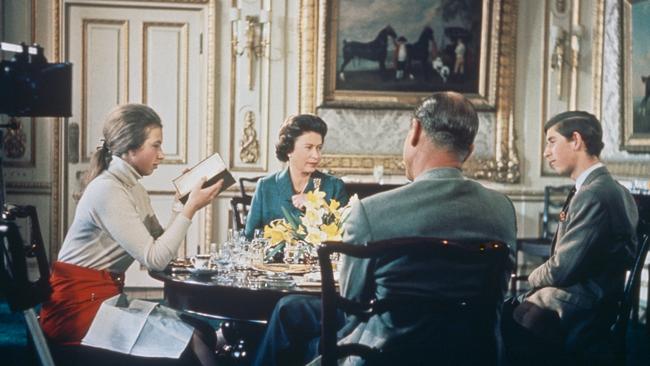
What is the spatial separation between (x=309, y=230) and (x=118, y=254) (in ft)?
2.26

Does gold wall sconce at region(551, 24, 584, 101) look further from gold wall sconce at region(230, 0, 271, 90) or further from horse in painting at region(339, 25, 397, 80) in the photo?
gold wall sconce at region(230, 0, 271, 90)

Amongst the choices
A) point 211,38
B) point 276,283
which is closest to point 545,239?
point 211,38

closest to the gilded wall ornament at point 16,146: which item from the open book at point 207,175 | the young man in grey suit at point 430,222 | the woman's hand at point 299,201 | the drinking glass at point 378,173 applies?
the drinking glass at point 378,173

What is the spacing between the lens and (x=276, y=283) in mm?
2766

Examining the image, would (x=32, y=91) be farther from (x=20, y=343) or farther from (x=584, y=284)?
(x=584, y=284)

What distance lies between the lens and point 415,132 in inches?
81.5

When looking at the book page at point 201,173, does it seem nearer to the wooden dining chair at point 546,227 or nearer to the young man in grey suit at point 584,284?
the young man in grey suit at point 584,284

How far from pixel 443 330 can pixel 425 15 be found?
4.90m

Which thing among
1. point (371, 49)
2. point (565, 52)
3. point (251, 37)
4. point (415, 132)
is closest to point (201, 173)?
point (415, 132)

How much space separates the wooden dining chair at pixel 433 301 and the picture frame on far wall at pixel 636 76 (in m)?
4.11

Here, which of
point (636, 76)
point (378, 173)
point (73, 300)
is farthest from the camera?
point (378, 173)

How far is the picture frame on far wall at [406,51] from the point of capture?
6.43 meters

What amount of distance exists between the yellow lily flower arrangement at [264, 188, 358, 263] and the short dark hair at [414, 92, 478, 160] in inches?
40.6

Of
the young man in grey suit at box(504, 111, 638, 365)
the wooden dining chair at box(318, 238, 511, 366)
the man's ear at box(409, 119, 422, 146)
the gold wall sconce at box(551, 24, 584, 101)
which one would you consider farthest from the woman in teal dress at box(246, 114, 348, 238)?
the gold wall sconce at box(551, 24, 584, 101)
